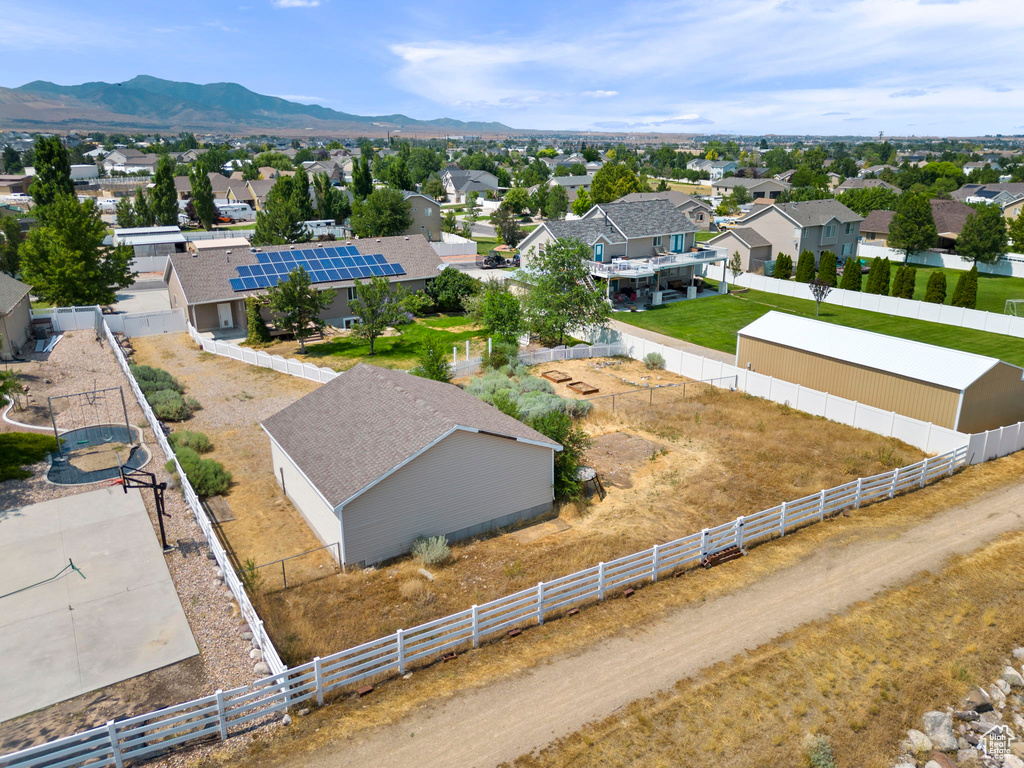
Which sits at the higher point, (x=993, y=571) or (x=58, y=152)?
(x=58, y=152)

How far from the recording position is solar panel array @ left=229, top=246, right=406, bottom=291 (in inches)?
1815

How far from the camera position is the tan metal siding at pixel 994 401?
26891 mm

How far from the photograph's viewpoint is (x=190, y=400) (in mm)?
32125

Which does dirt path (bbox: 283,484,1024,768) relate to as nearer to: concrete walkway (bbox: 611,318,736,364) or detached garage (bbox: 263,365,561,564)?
detached garage (bbox: 263,365,561,564)

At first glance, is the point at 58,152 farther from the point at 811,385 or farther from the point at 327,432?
the point at 811,385

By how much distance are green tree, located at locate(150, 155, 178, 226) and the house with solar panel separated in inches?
1468

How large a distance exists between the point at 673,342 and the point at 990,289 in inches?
1340

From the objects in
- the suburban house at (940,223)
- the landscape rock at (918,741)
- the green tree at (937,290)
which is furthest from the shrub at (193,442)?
the suburban house at (940,223)

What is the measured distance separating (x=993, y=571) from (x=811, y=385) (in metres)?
14.8

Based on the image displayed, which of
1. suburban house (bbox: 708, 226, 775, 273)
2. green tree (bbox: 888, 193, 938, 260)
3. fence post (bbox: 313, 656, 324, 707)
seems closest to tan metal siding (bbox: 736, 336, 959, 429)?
fence post (bbox: 313, 656, 324, 707)

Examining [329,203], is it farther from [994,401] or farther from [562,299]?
[994,401]

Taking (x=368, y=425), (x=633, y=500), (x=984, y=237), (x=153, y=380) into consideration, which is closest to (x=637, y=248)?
(x=984, y=237)

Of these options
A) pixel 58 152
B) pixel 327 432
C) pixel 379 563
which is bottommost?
pixel 379 563

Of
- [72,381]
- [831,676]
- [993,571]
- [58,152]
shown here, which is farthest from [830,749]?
[58,152]
